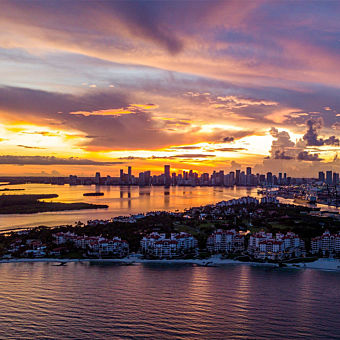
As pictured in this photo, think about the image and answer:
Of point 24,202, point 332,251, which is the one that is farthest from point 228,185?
point 332,251

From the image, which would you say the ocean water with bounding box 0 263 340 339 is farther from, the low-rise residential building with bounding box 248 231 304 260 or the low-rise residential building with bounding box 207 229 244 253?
the low-rise residential building with bounding box 207 229 244 253

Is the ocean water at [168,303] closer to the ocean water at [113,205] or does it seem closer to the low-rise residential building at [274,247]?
the low-rise residential building at [274,247]

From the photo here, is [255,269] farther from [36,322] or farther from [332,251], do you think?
[36,322]

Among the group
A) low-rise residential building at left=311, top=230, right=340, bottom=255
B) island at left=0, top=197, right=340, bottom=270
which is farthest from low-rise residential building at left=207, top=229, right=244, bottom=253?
low-rise residential building at left=311, top=230, right=340, bottom=255

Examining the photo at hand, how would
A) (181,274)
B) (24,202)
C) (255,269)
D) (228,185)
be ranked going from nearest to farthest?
(181,274)
(255,269)
(24,202)
(228,185)

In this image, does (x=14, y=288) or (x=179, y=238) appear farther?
(x=179, y=238)

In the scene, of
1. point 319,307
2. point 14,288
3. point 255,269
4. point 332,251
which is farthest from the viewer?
point 332,251
